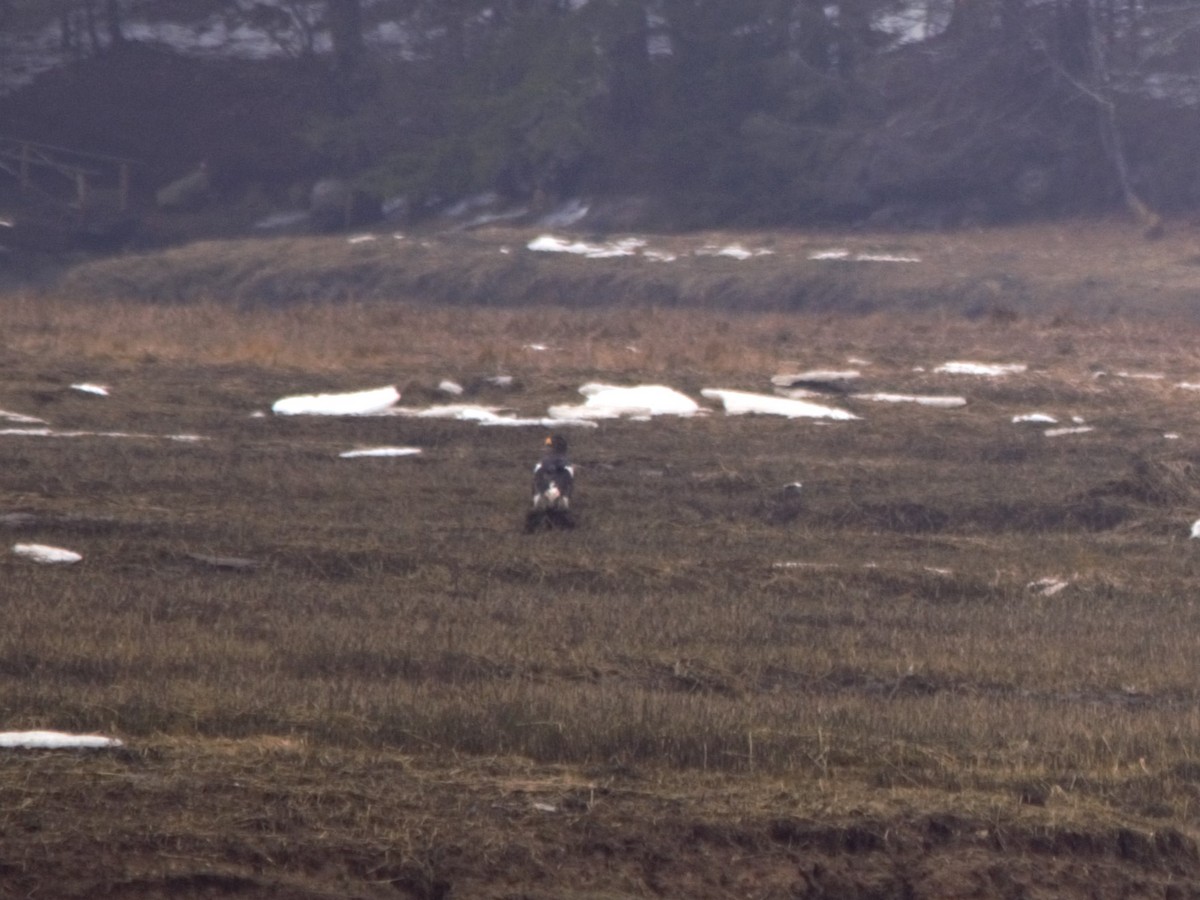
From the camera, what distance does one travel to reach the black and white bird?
1147cm

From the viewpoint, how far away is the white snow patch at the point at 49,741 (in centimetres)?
619

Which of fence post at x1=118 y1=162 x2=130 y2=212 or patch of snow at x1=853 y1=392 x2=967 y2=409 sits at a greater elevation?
fence post at x1=118 y1=162 x2=130 y2=212

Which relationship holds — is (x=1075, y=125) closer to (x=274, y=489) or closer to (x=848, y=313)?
(x=848, y=313)

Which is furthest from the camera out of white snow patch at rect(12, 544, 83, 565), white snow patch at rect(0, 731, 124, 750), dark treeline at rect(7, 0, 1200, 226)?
dark treeline at rect(7, 0, 1200, 226)

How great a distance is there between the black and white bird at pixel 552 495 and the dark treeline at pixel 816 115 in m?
28.8

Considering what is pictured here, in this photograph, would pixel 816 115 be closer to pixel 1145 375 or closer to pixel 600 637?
pixel 1145 375

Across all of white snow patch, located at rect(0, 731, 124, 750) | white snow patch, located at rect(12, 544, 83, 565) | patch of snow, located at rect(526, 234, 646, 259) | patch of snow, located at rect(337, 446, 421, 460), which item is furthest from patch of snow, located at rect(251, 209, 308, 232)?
white snow patch, located at rect(0, 731, 124, 750)

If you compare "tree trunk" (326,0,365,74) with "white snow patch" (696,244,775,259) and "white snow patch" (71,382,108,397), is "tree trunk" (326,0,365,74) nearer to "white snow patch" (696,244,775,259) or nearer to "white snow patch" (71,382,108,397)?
"white snow patch" (696,244,775,259)

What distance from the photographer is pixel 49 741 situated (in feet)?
20.5

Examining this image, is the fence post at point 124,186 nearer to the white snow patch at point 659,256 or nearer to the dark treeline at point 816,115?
the dark treeline at point 816,115

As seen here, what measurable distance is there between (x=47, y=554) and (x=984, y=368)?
43.6 feet

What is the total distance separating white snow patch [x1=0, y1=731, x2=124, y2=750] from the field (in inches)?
5.0

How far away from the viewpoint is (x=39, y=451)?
46.1ft

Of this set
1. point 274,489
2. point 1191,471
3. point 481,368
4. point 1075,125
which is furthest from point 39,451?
point 1075,125
